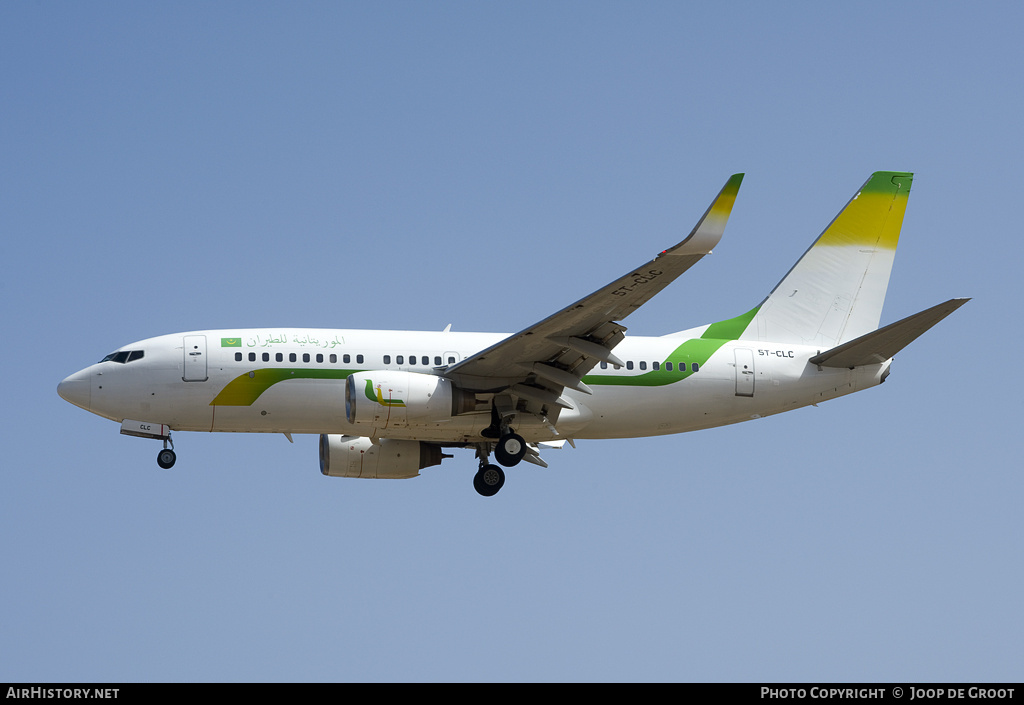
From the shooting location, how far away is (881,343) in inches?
1296

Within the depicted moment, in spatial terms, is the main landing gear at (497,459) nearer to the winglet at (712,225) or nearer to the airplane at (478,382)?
the airplane at (478,382)

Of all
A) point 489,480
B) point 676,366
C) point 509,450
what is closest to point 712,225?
point 676,366

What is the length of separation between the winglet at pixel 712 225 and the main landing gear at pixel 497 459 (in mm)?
8616

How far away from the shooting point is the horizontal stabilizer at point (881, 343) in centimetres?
3048

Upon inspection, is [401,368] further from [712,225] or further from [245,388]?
[712,225]

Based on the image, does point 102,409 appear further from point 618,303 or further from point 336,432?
point 618,303

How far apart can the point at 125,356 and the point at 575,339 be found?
11.2m

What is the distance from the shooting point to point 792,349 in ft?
113

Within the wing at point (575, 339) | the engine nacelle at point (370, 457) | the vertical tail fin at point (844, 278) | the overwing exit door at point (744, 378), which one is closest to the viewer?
the wing at point (575, 339)

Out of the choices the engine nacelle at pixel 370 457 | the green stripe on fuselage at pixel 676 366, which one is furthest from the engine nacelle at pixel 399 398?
the engine nacelle at pixel 370 457
